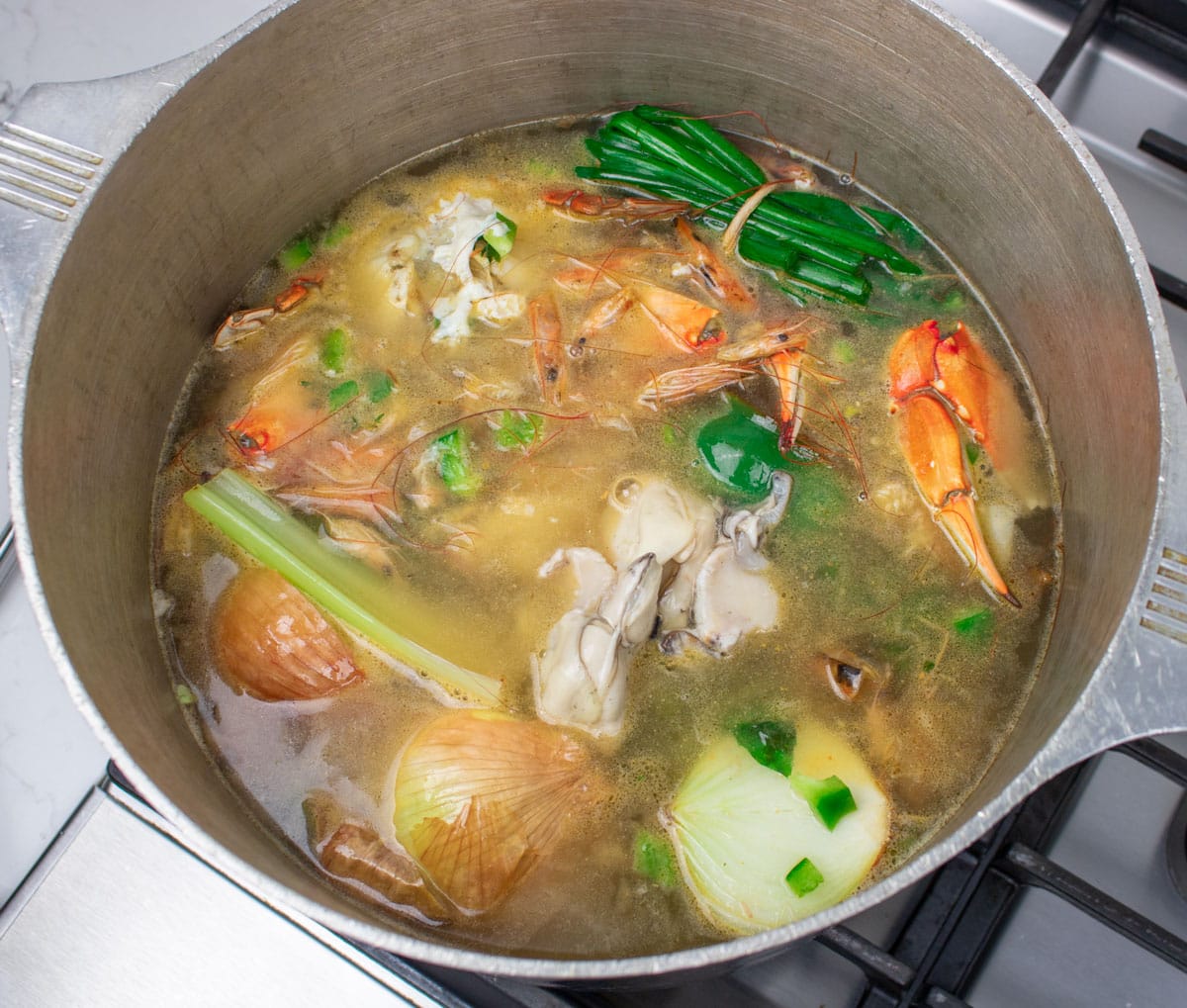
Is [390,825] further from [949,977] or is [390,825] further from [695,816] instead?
[949,977]

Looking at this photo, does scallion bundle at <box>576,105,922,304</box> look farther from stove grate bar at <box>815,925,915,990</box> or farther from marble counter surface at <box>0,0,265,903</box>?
stove grate bar at <box>815,925,915,990</box>

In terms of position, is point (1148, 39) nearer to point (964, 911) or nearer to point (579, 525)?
point (579, 525)

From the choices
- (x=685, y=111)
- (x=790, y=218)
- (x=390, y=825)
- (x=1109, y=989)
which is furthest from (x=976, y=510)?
(x=390, y=825)

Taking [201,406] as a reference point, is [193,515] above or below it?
below

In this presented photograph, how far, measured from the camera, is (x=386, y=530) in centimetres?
143

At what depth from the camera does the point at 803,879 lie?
1224 millimetres

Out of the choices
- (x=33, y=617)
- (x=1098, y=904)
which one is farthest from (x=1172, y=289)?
(x=33, y=617)

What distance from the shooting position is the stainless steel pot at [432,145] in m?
1.07

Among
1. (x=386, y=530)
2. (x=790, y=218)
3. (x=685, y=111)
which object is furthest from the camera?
(x=685, y=111)

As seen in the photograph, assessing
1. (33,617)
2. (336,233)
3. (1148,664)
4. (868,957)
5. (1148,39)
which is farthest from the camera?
(336,233)

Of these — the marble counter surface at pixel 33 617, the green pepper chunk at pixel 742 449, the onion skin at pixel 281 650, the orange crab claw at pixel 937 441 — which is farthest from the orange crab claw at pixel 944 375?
the marble counter surface at pixel 33 617

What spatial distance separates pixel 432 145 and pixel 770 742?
3.68 ft

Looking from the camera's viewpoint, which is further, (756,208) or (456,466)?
(756,208)

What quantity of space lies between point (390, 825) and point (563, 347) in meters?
0.73
